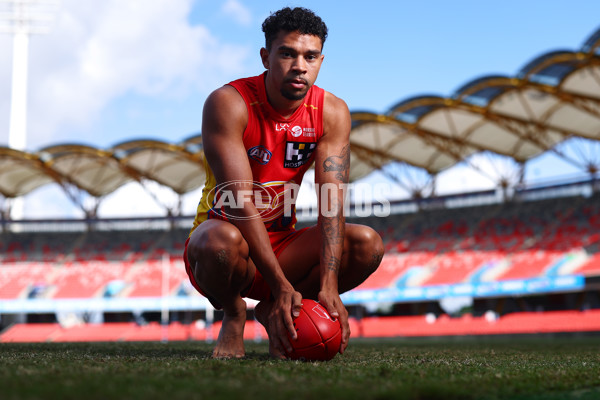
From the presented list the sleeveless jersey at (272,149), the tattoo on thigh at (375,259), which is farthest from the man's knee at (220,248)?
the tattoo on thigh at (375,259)

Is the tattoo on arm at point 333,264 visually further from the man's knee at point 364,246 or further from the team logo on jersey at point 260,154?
the team logo on jersey at point 260,154

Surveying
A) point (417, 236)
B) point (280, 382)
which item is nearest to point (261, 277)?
point (280, 382)

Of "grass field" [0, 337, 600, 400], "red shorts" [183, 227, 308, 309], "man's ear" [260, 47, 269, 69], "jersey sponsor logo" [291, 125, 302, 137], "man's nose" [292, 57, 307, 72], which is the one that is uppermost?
"man's ear" [260, 47, 269, 69]

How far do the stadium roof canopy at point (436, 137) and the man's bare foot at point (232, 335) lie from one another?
16.9 metres

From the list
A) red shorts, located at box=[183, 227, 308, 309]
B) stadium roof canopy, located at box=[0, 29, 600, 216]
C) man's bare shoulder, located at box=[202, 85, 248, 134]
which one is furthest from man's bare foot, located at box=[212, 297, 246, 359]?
stadium roof canopy, located at box=[0, 29, 600, 216]

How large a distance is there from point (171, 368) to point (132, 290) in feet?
84.2

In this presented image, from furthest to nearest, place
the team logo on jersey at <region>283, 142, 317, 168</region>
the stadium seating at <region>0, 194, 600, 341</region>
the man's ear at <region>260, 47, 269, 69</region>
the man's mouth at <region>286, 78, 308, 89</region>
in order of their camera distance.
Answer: the stadium seating at <region>0, 194, 600, 341</region>, the team logo on jersey at <region>283, 142, 317, 168</region>, the man's ear at <region>260, 47, 269, 69</region>, the man's mouth at <region>286, 78, 308, 89</region>

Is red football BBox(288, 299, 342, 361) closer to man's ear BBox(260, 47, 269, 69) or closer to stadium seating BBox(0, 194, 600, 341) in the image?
man's ear BBox(260, 47, 269, 69)

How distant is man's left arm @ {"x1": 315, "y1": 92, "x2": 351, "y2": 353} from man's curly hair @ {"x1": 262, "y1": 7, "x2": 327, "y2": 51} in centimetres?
52

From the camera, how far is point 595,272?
1867 centimetres

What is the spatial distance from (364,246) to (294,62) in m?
1.11

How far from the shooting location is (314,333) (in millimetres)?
2795

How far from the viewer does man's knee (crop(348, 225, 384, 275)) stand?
129 inches

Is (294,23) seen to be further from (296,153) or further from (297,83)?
(296,153)
